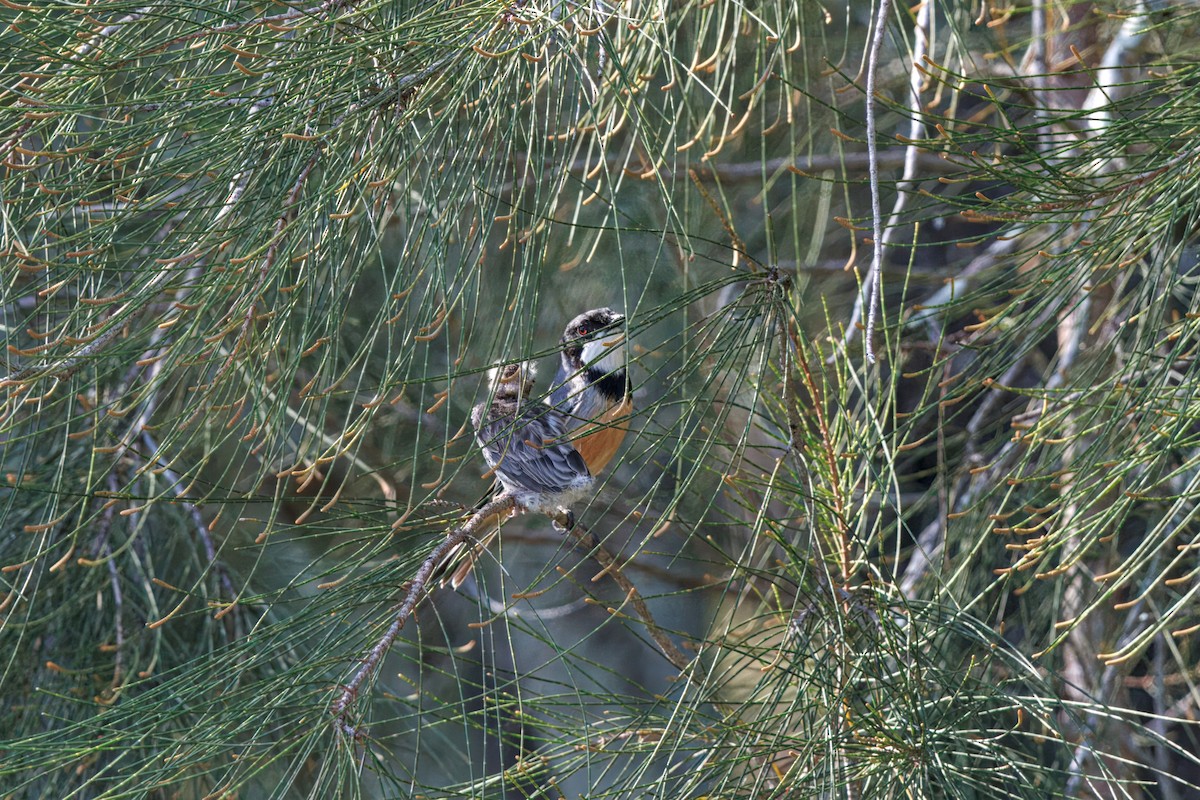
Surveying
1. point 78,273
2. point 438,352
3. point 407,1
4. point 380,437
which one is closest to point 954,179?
point 407,1

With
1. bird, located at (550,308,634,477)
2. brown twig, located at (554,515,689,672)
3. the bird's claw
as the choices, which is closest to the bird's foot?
the bird's claw

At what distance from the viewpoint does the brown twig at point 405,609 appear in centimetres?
131

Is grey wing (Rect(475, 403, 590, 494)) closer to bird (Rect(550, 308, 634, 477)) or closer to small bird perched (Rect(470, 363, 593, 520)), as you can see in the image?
small bird perched (Rect(470, 363, 593, 520))

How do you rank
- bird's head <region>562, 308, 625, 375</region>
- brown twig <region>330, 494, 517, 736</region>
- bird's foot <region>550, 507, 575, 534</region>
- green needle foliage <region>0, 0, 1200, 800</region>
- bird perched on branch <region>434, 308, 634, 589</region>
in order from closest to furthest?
green needle foliage <region>0, 0, 1200, 800</region> < brown twig <region>330, 494, 517, 736</region> < bird perched on branch <region>434, 308, 634, 589</region> < bird's foot <region>550, 507, 575, 534</region> < bird's head <region>562, 308, 625, 375</region>

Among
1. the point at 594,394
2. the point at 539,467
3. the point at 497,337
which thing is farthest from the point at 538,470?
the point at 497,337

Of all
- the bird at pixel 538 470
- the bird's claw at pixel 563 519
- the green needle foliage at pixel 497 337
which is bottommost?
the bird's claw at pixel 563 519

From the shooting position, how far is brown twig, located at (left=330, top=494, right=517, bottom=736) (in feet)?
4.31

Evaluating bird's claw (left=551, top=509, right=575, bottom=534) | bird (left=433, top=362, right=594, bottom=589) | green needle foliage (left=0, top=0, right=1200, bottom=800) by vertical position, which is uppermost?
green needle foliage (left=0, top=0, right=1200, bottom=800)

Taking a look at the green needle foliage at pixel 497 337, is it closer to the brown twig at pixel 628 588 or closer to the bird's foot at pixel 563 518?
the brown twig at pixel 628 588

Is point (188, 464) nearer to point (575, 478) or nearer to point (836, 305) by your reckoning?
point (575, 478)

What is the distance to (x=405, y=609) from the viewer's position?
1.40 meters

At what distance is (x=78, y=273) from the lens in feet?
4.50

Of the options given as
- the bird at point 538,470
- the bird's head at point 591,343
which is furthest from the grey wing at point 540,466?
the bird's head at point 591,343

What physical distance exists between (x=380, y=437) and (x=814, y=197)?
57.4 inches
